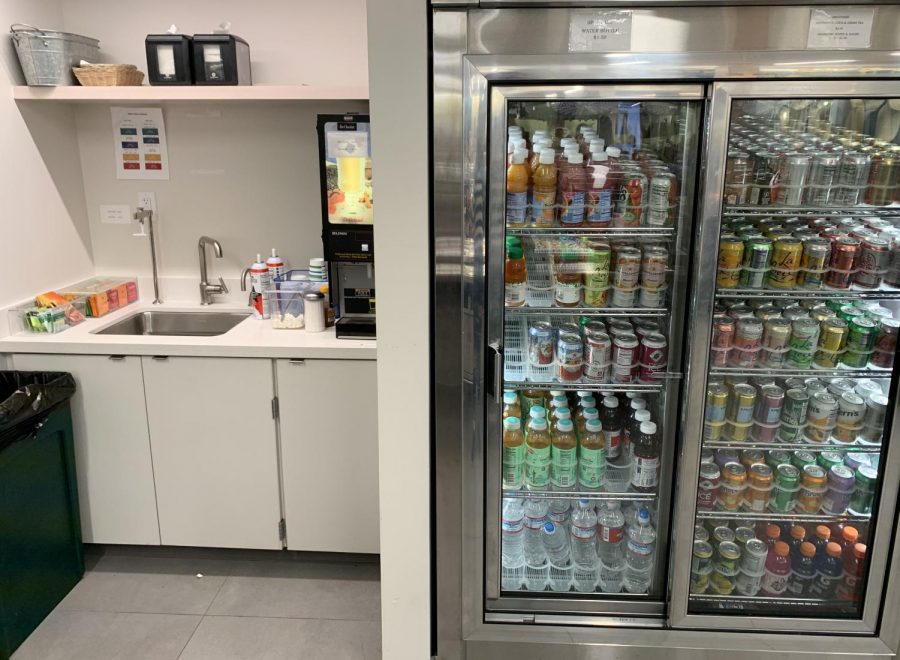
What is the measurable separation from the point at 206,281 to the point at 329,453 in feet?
3.76

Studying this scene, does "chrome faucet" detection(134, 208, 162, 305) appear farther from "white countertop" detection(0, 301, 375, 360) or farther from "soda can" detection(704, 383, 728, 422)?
"soda can" detection(704, 383, 728, 422)

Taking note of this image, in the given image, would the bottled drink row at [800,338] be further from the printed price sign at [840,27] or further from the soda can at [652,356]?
the printed price sign at [840,27]

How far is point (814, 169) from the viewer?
2.04 meters

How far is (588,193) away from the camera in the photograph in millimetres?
2055

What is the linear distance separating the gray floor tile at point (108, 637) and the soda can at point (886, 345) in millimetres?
2523

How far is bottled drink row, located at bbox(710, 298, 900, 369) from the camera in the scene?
207 cm

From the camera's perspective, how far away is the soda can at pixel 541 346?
2184mm

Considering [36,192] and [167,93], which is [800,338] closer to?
[167,93]

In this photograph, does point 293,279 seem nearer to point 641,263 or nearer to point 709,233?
point 641,263

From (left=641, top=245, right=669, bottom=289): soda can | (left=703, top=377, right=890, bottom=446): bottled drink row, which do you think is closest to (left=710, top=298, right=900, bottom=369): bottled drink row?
(left=703, top=377, right=890, bottom=446): bottled drink row

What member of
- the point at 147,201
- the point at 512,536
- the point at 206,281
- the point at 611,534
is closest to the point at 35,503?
the point at 206,281

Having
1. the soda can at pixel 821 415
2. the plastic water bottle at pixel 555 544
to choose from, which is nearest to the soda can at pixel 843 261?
the soda can at pixel 821 415

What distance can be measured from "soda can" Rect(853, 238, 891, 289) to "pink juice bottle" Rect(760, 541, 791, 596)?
0.89 meters

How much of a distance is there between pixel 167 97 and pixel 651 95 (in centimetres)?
195
